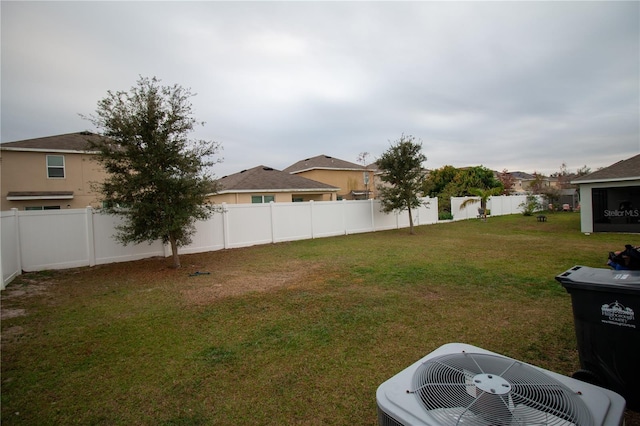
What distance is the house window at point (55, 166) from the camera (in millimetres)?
17277

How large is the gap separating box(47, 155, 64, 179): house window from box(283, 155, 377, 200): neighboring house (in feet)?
57.9

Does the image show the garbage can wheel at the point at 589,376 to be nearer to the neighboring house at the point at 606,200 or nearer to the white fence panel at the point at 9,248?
the white fence panel at the point at 9,248

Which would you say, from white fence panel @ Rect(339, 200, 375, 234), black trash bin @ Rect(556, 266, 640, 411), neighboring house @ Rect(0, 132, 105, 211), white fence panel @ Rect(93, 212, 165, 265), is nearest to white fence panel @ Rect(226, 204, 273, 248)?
white fence panel @ Rect(93, 212, 165, 265)

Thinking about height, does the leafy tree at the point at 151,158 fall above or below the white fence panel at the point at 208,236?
above

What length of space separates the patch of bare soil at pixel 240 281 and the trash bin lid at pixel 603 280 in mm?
4897

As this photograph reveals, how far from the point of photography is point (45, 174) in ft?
56.4

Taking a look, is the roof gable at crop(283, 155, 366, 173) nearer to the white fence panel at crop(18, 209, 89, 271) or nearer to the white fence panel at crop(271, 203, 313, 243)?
the white fence panel at crop(271, 203, 313, 243)

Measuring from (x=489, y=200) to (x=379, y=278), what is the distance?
2609 cm

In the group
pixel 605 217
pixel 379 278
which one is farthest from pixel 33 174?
pixel 605 217

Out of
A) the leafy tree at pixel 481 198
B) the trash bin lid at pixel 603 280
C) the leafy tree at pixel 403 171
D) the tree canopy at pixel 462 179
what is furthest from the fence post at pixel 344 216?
the tree canopy at pixel 462 179

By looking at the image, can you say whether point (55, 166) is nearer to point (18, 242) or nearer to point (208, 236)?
point (18, 242)

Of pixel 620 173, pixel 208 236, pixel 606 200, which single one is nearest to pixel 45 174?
pixel 208 236

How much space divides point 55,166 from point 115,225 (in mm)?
12844

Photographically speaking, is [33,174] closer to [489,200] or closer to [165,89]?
[165,89]
